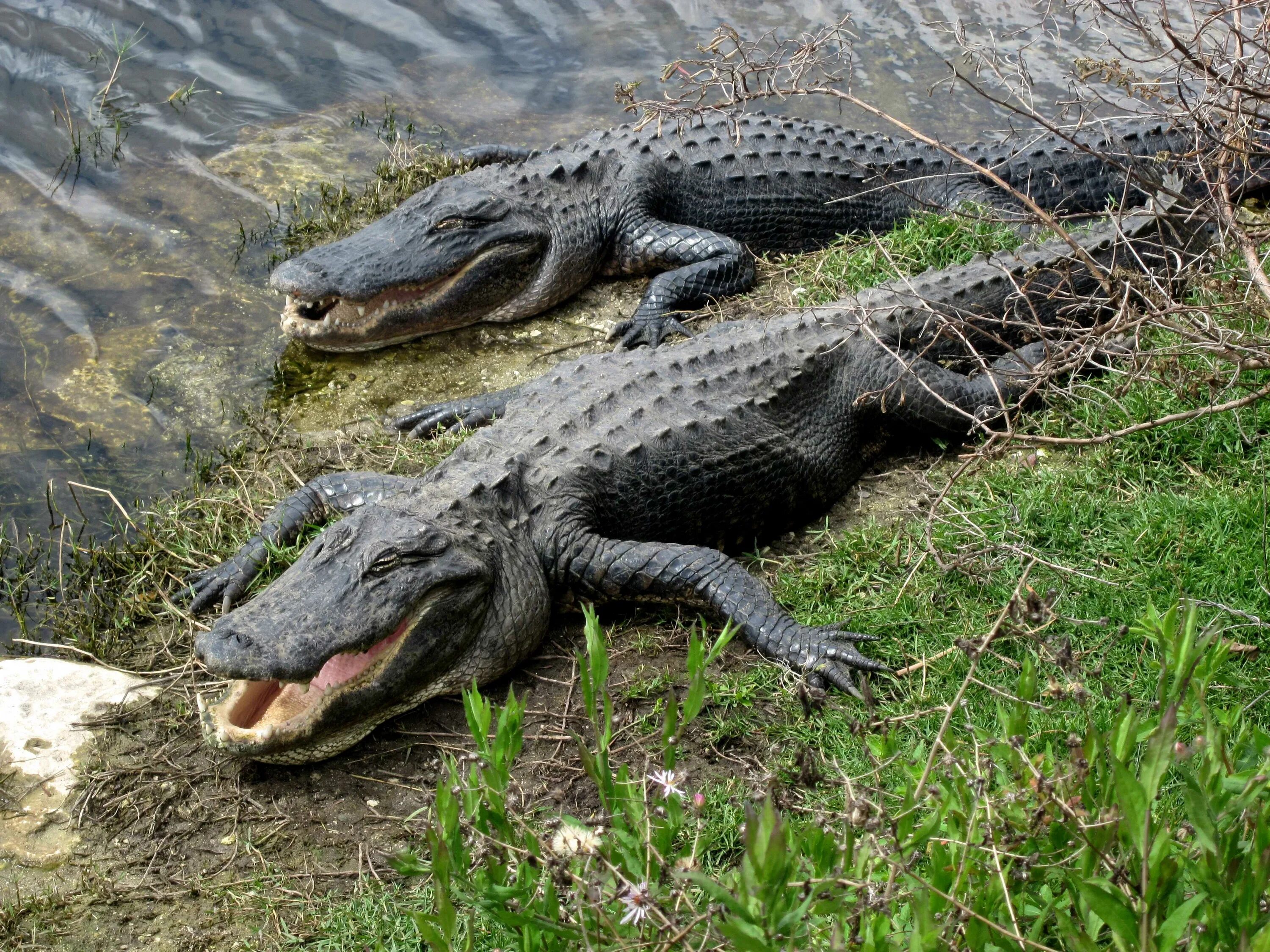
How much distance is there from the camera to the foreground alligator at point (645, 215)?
19.6 ft

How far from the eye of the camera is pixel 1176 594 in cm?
369

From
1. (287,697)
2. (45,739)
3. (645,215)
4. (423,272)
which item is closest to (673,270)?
(645,215)

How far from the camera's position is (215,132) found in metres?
7.79

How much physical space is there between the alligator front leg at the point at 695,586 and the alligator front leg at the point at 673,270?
2.01m

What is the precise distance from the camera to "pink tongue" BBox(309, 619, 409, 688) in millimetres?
3541

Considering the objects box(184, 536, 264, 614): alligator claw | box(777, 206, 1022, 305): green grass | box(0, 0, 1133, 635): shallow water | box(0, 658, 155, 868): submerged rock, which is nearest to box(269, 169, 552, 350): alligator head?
box(0, 0, 1133, 635): shallow water

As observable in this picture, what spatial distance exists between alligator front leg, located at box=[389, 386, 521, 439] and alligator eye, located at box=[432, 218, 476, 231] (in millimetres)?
1251

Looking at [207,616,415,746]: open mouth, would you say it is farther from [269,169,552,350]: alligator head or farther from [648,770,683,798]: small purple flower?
[269,169,552,350]: alligator head

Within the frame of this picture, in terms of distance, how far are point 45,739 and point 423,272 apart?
3111 millimetres

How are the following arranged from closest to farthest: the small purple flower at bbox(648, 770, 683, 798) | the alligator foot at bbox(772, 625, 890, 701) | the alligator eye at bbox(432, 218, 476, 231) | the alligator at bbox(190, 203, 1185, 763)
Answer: the small purple flower at bbox(648, 770, 683, 798)
the alligator at bbox(190, 203, 1185, 763)
the alligator foot at bbox(772, 625, 890, 701)
the alligator eye at bbox(432, 218, 476, 231)

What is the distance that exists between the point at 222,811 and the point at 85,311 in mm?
3617

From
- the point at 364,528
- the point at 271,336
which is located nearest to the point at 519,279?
the point at 271,336

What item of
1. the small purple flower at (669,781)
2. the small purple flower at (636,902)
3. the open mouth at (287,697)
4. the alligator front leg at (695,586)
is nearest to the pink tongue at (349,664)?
the open mouth at (287,697)

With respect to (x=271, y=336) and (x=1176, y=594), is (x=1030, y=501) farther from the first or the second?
(x=271, y=336)
